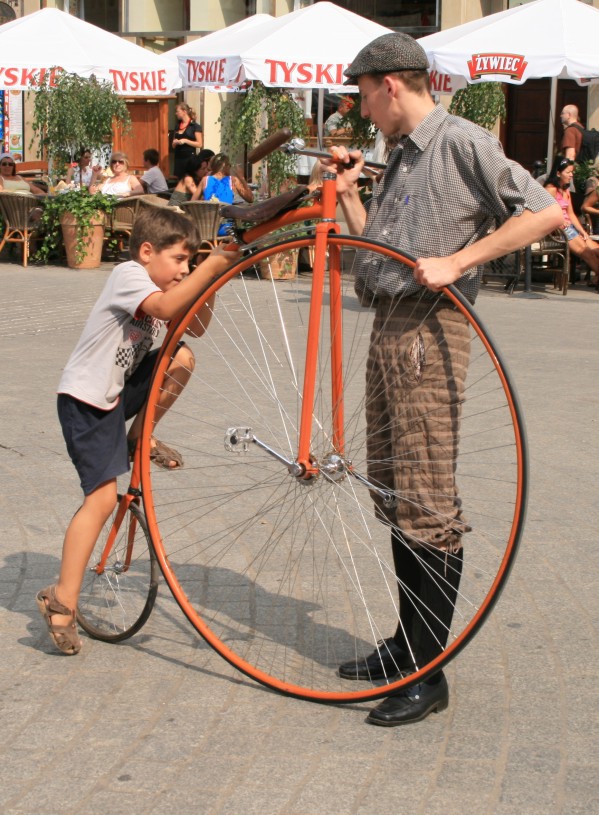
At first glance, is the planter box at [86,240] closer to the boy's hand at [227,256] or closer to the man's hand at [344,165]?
the man's hand at [344,165]

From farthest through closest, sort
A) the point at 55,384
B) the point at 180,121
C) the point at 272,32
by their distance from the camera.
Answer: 1. the point at 180,121
2. the point at 272,32
3. the point at 55,384

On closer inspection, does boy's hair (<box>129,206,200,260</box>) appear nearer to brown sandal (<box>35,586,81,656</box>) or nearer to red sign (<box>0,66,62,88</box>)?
brown sandal (<box>35,586,81,656</box>)

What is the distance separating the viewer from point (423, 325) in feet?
11.8

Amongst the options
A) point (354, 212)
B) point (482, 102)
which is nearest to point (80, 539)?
point (354, 212)

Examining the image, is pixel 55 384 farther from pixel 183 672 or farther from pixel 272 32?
pixel 272 32

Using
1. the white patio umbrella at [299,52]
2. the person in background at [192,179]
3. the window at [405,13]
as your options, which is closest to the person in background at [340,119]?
the white patio umbrella at [299,52]

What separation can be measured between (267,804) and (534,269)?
1287 cm

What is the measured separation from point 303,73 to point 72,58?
3.43m

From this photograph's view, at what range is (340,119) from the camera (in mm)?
17062

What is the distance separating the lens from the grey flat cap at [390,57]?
354 centimetres

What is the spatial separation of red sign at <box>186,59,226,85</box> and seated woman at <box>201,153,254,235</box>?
110 centimetres

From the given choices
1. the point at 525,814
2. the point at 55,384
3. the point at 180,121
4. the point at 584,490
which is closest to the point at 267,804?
the point at 525,814

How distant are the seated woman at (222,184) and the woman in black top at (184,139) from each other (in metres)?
2.12

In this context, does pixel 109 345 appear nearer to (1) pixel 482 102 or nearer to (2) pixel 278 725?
(2) pixel 278 725
